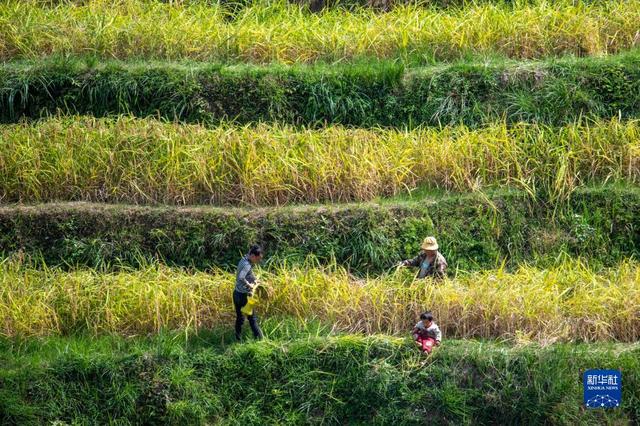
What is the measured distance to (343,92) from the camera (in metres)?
13.3

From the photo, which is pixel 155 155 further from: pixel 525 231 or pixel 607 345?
pixel 607 345

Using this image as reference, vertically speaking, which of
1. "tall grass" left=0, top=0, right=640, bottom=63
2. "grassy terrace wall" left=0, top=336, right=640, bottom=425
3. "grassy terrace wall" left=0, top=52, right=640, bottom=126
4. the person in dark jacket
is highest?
"tall grass" left=0, top=0, right=640, bottom=63

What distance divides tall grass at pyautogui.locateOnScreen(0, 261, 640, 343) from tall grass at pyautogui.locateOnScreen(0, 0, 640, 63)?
148 inches

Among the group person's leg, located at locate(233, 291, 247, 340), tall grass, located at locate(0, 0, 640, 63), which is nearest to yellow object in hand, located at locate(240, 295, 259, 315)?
person's leg, located at locate(233, 291, 247, 340)

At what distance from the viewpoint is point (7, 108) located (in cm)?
1339

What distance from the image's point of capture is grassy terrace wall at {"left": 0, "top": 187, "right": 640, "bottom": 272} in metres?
11.5

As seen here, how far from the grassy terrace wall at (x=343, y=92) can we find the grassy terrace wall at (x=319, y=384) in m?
3.60

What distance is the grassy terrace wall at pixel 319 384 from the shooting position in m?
9.88

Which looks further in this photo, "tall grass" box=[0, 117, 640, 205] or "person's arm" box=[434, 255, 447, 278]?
"tall grass" box=[0, 117, 640, 205]

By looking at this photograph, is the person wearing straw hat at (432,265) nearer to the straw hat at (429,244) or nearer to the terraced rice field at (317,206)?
the straw hat at (429,244)

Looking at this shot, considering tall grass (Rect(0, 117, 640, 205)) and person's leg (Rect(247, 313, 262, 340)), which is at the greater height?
tall grass (Rect(0, 117, 640, 205))

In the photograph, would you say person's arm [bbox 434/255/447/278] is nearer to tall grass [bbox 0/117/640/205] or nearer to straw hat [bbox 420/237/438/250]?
straw hat [bbox 420/237/438/250]

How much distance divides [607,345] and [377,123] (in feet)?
13.1

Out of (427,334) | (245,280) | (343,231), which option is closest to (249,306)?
(245,280)
